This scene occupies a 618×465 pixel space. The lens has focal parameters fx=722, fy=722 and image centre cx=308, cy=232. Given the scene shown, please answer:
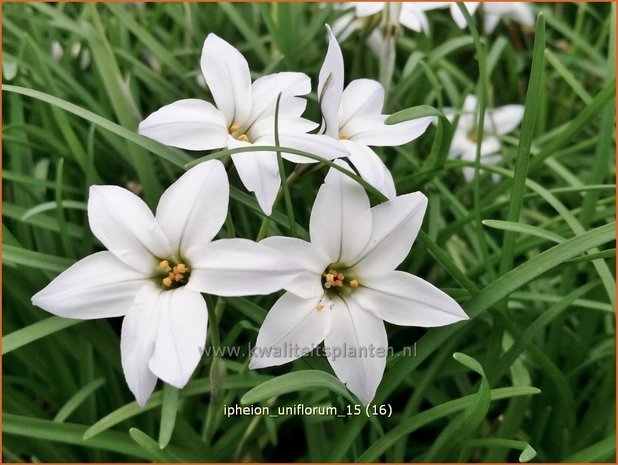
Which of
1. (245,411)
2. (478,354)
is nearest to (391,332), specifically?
(478,354)

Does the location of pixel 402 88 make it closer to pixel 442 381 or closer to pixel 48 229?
pixel 442 381

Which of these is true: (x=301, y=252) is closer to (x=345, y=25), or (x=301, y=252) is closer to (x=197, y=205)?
(x=197, y=205)

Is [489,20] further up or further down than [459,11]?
further up

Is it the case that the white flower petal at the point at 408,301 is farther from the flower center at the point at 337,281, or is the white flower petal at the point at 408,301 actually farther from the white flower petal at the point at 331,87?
the white flower petal at the point at 331,87

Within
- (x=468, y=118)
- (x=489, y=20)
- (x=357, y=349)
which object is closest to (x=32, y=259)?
(x=357, y=349)

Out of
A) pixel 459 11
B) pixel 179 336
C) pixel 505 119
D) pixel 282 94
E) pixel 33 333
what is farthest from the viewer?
pixel 505 119
